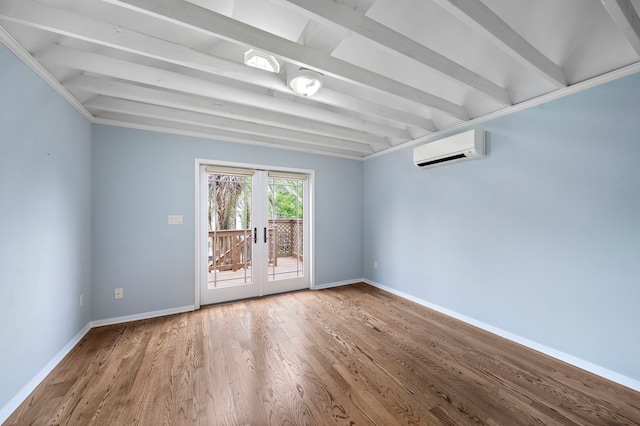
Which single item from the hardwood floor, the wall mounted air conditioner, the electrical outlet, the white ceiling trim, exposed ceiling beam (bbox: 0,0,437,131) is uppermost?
exposed ceiling beam (bbox: 0,0,437,131)

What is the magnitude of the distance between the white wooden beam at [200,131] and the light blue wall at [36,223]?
1.07ft

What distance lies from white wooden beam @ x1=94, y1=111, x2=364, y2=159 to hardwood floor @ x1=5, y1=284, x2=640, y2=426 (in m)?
2.35

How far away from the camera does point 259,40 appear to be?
1.54 metres

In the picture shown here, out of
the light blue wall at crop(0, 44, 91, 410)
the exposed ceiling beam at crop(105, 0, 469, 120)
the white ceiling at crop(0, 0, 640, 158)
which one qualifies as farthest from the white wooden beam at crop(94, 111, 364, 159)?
the exposed ceiling beam at crop(105, 0, 469, 120)

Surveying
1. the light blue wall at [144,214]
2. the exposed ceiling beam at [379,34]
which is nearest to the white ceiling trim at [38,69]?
the light blue wall at [144,214]

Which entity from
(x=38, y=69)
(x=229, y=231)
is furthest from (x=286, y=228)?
(x=38, y=69)

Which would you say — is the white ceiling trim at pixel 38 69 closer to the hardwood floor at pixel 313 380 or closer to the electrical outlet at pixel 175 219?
the electrical outlet at pixel 175 219

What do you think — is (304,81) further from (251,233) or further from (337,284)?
(337,284)

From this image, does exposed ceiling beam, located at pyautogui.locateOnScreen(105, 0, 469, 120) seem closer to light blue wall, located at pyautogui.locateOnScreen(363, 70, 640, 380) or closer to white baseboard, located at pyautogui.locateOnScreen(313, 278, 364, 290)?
light blue wall, located at pyautogui.locateOnScreen(363, 70, 640, 380)

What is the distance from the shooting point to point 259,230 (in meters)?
3.73

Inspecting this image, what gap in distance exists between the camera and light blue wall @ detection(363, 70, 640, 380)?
1836mm

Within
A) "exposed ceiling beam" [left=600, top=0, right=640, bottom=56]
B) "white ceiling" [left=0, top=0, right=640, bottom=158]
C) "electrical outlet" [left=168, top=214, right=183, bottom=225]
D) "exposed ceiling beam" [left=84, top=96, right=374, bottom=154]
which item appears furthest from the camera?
"electrical outlet" [left=168, top=214, right=183, bottom=225]

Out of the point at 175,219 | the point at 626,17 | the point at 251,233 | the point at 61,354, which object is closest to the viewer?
the point at 626,17

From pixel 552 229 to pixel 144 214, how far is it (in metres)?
4.35
